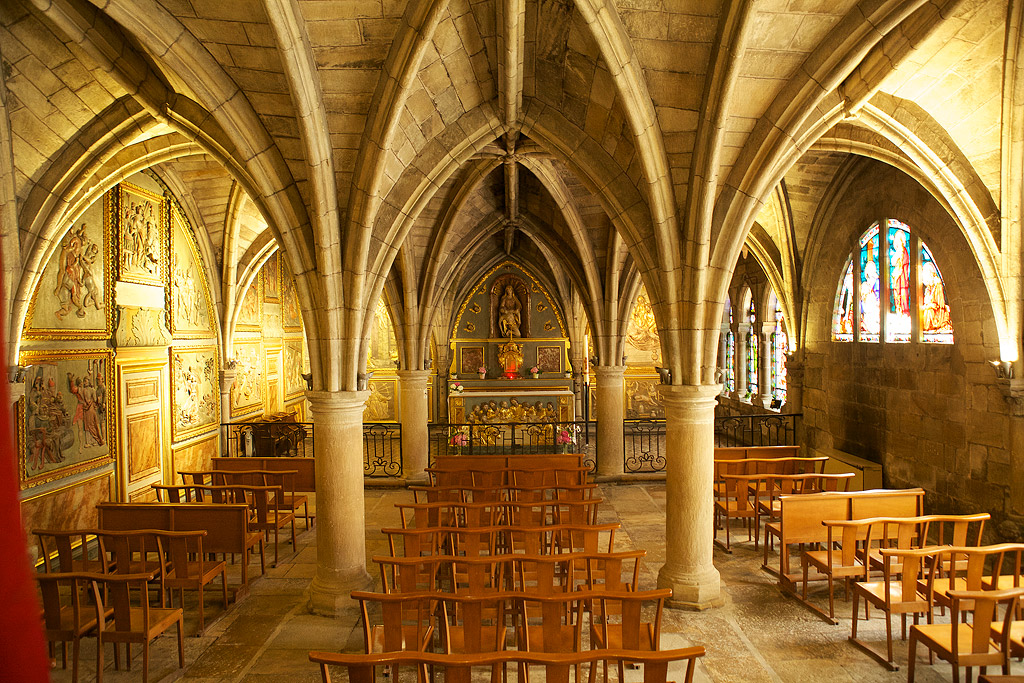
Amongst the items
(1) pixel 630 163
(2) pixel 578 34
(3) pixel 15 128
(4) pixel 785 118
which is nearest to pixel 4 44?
(3) pixel 15 128

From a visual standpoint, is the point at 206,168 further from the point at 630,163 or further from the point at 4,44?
the point at 630,163

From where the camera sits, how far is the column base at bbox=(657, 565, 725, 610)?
20.1ft

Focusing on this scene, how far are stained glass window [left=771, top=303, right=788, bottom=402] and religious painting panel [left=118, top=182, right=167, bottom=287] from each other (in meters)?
13.5

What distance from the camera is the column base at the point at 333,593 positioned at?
6.12 m

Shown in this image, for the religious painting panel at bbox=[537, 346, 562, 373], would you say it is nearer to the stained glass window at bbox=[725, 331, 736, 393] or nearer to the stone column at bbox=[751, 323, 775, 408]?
the stained glass window at bbox=[725, 331, 736, 393]

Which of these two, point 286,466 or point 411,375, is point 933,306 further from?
point 286,466

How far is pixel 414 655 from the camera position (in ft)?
10.6

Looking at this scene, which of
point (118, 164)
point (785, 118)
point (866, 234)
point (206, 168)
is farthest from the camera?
point (206, 168)

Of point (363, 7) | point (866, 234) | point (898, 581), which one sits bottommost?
point (898, 581)

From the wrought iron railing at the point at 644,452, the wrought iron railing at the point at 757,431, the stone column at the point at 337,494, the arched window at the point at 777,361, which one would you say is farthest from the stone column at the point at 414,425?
the arched window at the point at 777,361

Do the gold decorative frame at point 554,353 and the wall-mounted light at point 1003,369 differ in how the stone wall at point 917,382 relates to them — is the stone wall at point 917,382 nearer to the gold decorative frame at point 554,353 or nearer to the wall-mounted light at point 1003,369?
the wall-mounted light at point 1003,369

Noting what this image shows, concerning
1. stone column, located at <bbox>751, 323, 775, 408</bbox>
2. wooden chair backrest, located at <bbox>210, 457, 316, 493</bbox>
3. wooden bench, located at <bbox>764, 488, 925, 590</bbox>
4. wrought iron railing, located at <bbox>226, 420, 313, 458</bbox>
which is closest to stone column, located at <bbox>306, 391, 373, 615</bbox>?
wooden chair backrest, located at <bbox>210, 457, 316, 493</bbox>

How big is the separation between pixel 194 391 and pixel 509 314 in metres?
9.04

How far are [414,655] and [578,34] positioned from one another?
210 inches
